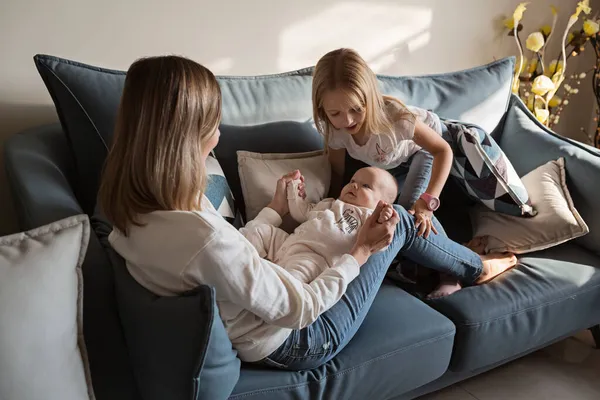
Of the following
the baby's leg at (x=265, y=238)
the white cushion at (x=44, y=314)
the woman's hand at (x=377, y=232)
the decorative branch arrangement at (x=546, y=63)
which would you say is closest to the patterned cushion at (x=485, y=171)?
the woman's hand at (x=377, y=232)

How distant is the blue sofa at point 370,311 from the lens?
4.00 ft

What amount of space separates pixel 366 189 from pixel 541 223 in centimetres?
63

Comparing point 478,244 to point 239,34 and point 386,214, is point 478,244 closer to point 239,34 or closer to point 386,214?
point 386,214

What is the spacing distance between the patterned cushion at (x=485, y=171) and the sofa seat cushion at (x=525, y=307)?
0.19 metres

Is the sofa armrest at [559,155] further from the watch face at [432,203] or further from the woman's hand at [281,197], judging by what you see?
the woman's hand at [281,197]

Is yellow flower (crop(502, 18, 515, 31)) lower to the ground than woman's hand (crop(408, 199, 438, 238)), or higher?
higher

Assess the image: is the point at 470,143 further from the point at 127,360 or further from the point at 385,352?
the point at 127,360

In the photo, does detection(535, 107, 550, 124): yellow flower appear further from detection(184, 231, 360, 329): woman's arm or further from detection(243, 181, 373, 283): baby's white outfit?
detection(184, 231, 360, 329): woman's arm

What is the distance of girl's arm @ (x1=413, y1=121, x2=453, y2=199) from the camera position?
6.15 ft

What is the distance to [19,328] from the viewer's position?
104cm

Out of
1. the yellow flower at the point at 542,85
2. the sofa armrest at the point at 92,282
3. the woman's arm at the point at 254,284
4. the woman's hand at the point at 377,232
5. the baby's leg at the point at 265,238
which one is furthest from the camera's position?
the yellow flower at the point at 542,85

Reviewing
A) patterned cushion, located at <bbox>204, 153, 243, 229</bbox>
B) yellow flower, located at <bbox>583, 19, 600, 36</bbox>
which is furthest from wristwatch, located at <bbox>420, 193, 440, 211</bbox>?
yellow flower, located at <bbox>583, 19, 600, 36</bbox>

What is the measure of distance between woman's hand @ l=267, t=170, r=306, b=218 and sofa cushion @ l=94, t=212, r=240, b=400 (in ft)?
1.90

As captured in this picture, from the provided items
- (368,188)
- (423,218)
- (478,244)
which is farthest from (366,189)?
(478,244)
